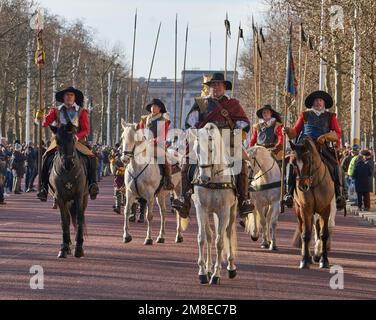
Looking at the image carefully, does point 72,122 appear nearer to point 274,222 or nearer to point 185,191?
point 185,191

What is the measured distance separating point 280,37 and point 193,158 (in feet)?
156

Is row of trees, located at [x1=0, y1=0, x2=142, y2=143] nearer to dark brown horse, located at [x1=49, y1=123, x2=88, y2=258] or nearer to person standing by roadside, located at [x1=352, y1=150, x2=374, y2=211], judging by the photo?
person standing by roadside, located at [x1=352, y1=150, x2=374, y2=211]

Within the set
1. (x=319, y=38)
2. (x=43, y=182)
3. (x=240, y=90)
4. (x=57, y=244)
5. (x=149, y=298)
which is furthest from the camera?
(x=240, y=90)

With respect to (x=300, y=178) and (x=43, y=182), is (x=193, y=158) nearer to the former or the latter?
(x=300, y=178)

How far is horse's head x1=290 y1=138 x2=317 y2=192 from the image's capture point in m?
16.7

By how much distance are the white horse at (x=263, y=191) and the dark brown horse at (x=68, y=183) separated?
354 centimetres

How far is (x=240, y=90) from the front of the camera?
9269 cm

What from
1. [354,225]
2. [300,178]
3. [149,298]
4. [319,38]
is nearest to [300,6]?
[319,38]

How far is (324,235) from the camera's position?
1712 cm

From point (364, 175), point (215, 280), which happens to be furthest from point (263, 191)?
point (364, 175)

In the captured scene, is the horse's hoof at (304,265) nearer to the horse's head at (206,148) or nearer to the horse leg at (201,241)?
the horse leg at (201,241)

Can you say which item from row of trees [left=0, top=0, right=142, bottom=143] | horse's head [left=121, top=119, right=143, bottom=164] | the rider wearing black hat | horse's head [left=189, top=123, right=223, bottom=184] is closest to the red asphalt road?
the rider wearing black hat

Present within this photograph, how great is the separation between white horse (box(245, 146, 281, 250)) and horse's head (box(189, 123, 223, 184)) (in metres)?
5.45

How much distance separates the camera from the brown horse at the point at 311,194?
54.9 feet
